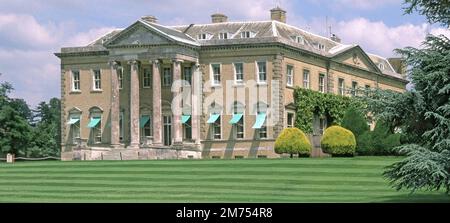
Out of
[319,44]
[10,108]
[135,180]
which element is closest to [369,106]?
[135,180]

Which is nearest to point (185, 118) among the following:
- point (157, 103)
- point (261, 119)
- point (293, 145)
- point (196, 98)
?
point (196, 98)

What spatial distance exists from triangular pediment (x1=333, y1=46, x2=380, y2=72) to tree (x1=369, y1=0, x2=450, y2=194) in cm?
4724

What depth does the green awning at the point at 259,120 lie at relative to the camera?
205ft

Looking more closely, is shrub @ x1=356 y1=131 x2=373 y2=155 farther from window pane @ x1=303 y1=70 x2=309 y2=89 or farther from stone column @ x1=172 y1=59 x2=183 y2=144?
window pane @ x1=303 y1=70 x2=309 y2=89

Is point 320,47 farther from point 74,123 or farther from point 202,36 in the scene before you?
point 74,123

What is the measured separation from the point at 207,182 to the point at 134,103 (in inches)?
1221

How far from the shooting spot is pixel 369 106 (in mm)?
23234

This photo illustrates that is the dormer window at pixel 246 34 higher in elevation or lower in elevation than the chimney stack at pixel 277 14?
lower

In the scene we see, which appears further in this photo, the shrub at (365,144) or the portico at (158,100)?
the portico at (158,100)

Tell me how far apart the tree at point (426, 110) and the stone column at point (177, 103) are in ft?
129

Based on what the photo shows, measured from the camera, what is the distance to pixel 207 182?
34250 mm

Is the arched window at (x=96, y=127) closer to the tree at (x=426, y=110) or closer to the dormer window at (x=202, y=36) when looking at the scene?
the dormer window at (x=202, y=36)

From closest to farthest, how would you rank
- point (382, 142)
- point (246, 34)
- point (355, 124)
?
1. point (382, 142)
2. point (355, 124)
3. point (246, 34)

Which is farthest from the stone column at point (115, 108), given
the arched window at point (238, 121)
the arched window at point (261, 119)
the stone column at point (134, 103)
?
the arched window at point (261, 119)
